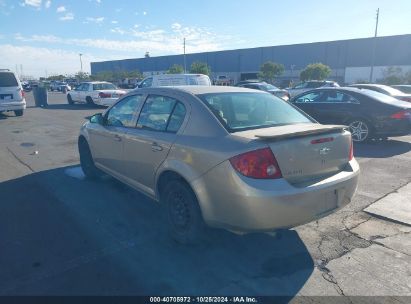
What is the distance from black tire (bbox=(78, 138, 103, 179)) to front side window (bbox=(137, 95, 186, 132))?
1924 millimetres

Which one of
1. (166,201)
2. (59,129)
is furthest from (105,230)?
(59,129)

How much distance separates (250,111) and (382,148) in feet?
19.5

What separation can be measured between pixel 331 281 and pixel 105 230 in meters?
2.51

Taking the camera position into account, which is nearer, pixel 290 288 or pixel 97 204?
pixel 290 288

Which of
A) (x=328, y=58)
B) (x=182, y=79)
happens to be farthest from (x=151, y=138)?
(x=328, y=58)

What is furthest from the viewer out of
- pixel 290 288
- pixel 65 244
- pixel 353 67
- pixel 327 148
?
pixel 353 67

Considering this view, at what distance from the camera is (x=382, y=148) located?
27.4 ft

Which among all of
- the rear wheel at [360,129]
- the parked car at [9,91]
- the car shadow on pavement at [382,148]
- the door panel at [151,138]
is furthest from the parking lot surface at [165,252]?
the parked car at [9,91]

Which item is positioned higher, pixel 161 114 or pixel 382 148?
pixel 161 114

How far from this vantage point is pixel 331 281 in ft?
9.81

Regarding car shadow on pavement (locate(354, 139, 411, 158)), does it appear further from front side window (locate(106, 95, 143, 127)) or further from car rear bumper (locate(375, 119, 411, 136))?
front side window (locate(106, 95, 143, 127))

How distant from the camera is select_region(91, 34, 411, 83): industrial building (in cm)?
5238

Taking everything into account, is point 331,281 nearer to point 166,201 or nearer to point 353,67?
point 166,201

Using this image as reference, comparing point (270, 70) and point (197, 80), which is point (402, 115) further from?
point (270, 70)
